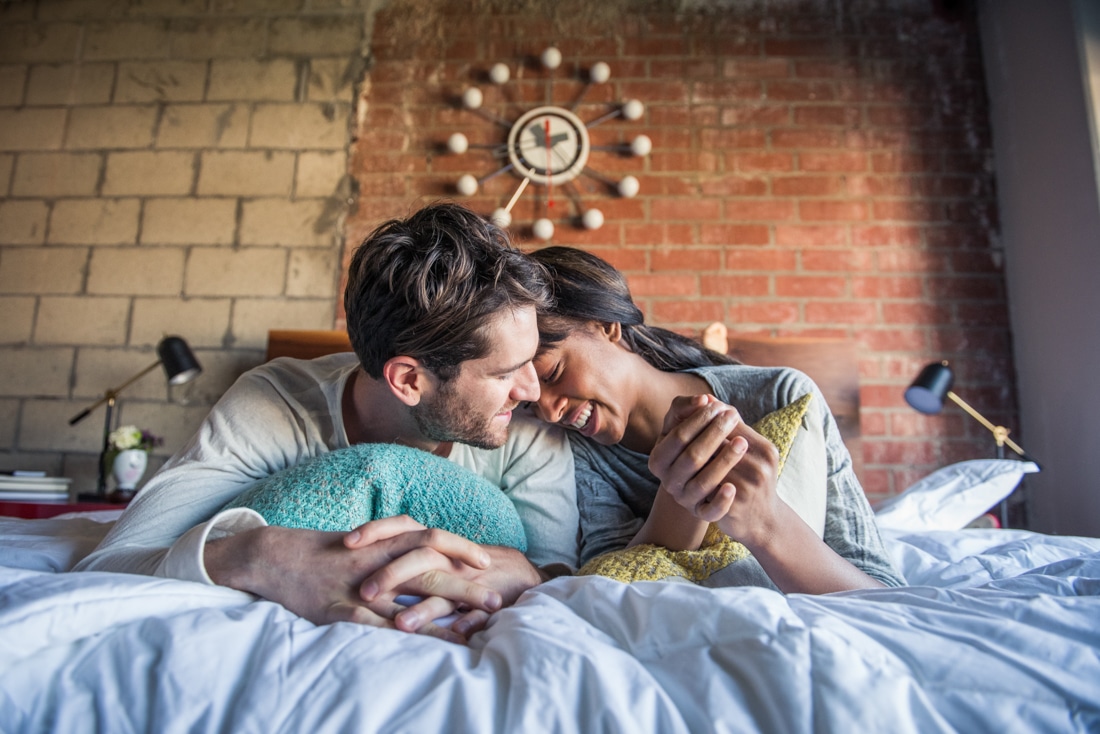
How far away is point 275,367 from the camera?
4.52ft

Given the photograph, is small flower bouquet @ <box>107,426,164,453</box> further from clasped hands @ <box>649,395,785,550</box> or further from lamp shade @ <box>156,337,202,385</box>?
Answer: clasped hands @ <box>649,395,785,550</box>

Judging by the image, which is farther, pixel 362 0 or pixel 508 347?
pixel 362 0

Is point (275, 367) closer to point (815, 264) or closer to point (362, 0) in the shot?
point (815, 264)

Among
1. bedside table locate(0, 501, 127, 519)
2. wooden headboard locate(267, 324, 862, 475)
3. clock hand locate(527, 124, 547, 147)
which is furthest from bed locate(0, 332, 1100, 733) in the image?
clock hand locate(527, 124, 547, 147)

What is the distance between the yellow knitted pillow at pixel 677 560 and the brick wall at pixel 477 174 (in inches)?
76.8

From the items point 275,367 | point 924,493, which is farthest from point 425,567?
point 924,493

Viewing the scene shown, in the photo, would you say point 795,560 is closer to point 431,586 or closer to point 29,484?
point 431,586

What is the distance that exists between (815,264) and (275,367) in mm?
2268

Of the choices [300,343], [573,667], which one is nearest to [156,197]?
[300,343]

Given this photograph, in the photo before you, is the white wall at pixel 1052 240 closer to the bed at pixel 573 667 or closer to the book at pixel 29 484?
the bed at pixel 573 667

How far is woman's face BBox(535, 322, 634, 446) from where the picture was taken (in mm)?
1455

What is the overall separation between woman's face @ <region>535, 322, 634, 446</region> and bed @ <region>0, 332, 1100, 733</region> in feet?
2.58

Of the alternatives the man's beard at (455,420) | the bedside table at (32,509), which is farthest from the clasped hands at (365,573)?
the bedside table at (32,509)

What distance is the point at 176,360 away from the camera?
2705mm
